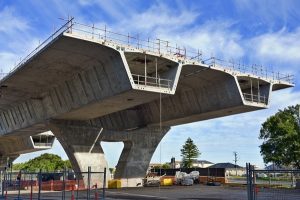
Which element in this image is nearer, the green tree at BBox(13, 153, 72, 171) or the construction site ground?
the construction site ground

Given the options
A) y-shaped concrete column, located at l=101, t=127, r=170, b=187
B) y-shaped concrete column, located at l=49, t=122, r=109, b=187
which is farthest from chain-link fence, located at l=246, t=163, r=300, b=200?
y-shaped concrete column, located at l=101, t=127, r=170, b=187

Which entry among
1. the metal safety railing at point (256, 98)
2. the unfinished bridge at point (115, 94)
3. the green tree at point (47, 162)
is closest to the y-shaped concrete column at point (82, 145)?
the unfinished bridge at point (115, 94)

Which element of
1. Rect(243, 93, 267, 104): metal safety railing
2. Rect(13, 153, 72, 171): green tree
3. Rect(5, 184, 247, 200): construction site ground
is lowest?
Rect(5, 184, 247, 200): construction site ground

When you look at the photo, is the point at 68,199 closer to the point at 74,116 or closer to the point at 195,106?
the point at 74,116

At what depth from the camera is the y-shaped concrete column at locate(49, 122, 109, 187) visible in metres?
45.1

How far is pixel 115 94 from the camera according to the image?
33406 mm

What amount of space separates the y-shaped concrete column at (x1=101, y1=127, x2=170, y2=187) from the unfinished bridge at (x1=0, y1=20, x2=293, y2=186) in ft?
0.40

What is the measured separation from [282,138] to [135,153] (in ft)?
81.3

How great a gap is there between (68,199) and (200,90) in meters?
19.7

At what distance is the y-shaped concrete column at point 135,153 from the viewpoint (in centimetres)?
5072

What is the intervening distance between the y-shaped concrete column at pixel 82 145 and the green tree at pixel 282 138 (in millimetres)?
28877

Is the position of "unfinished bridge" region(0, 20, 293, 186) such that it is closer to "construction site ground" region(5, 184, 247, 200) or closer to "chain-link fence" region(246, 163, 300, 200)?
"construction site ground" region(5, 184, 247, 200)

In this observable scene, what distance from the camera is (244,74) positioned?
41125 millimetres

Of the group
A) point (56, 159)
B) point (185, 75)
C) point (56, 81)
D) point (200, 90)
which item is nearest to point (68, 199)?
point (56, 81)
